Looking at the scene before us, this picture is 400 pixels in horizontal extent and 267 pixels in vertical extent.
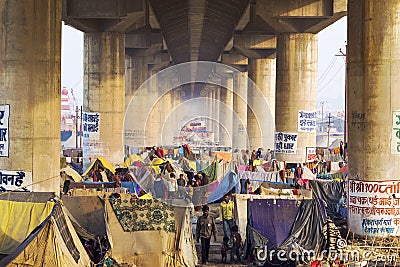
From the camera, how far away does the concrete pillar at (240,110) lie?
65938mm

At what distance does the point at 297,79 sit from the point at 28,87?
18161 millimetres

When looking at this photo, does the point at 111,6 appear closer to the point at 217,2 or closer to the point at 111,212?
the point at 217,2

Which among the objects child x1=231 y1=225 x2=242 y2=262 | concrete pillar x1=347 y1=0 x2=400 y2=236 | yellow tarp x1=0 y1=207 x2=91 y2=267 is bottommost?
child x1=231 y1=225 x2=242 y2=262

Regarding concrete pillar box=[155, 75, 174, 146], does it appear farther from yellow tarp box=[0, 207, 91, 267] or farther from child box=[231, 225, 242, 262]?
yellow tarp box=[0, 207, 91, 267]

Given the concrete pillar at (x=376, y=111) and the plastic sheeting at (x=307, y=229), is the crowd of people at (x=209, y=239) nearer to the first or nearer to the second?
the plastic sheeting at (x=307, y=229)

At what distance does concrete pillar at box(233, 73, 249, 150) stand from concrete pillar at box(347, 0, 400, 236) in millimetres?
42401

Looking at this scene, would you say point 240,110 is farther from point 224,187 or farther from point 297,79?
point 224,187

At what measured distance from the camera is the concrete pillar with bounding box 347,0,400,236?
2158cm

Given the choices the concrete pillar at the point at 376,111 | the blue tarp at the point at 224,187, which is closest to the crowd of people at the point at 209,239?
the concrete pillar at the point at 376,111

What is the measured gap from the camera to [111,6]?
3406 centimetres

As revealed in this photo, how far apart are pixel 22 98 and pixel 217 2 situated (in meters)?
21.3

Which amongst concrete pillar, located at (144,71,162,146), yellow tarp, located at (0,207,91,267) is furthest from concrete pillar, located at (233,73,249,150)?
yellow tarp, located at (0,207,91,267)

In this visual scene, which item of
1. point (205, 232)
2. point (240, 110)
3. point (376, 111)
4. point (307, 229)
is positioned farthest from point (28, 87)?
point (240, 110)

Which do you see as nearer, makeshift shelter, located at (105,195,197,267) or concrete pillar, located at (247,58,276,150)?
makeshift shelter, located at (105,195,197,267)
